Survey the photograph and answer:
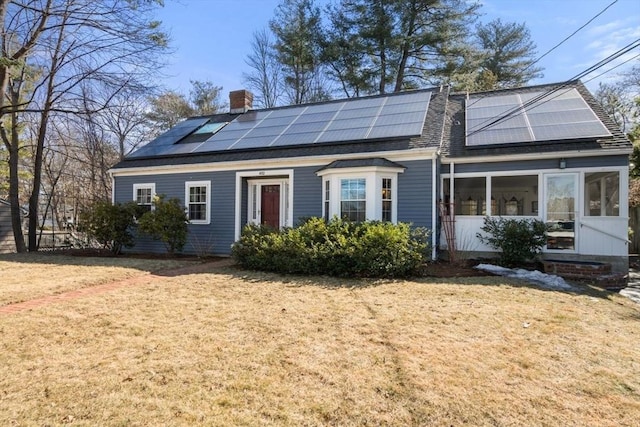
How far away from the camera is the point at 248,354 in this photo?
3.71 metres

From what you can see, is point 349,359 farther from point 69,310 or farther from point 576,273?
point 576,273

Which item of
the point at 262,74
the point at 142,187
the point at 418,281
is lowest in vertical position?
the point at 418,281

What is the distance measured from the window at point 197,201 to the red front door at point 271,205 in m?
1.76

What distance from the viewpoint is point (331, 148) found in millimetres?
10750

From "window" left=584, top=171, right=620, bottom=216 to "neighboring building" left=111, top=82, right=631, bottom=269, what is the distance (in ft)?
0.11

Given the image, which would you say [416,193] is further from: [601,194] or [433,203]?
[601,194]

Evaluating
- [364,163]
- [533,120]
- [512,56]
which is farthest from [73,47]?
[512,56]

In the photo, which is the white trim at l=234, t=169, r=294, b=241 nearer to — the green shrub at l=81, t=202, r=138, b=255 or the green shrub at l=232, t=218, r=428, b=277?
the green shrub at l=232, t=218, r=428, b=277

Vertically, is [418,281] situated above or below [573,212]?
below

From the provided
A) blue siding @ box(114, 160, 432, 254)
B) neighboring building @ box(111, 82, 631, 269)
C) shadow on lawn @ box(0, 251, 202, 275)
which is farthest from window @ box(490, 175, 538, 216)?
shadow on lawn @ box(0, 251, 202, 275)

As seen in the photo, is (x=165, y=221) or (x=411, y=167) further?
(x=165, y=221)

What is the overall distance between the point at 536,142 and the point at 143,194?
1194cm

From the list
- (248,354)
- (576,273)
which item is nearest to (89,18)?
(248,354)

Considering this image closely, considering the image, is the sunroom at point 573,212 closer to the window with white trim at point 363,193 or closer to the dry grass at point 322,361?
the window with white trim at point 363,193
